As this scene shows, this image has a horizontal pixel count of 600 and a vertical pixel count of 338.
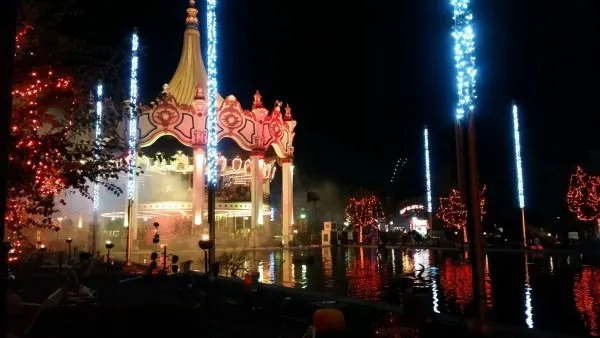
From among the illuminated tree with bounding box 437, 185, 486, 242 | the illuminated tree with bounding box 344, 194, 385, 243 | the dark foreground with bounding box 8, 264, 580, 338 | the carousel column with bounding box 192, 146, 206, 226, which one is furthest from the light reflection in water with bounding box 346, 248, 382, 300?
the illuminated tree with bounding box 344, 194, 385, 243

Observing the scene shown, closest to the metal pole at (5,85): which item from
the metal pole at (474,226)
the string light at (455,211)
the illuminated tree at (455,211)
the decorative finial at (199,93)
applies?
the metal pole at (474,226)

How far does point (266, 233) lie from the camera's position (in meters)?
45.8

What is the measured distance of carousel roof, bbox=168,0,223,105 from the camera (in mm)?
41969

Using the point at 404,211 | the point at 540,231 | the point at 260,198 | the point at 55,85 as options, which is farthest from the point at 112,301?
the point at 404,211

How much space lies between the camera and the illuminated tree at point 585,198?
126 ft

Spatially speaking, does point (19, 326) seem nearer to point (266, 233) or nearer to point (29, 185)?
point (29, 185)

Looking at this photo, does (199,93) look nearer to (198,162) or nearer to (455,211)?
(198,162)

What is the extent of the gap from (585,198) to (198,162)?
97.5ft

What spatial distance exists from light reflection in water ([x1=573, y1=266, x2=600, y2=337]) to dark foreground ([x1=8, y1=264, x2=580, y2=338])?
2.47 m

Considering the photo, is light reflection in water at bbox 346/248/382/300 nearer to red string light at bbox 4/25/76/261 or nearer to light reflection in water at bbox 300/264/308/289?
light reflection in water at bbox 300/264/308/289

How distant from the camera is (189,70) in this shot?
43.0 m

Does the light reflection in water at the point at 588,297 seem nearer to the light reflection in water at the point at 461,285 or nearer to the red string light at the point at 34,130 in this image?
the light reflection in water at the point at 461,285

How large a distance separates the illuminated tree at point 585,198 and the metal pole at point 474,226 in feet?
116

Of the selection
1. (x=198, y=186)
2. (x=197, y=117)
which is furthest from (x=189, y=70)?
(x=198, y=186)
